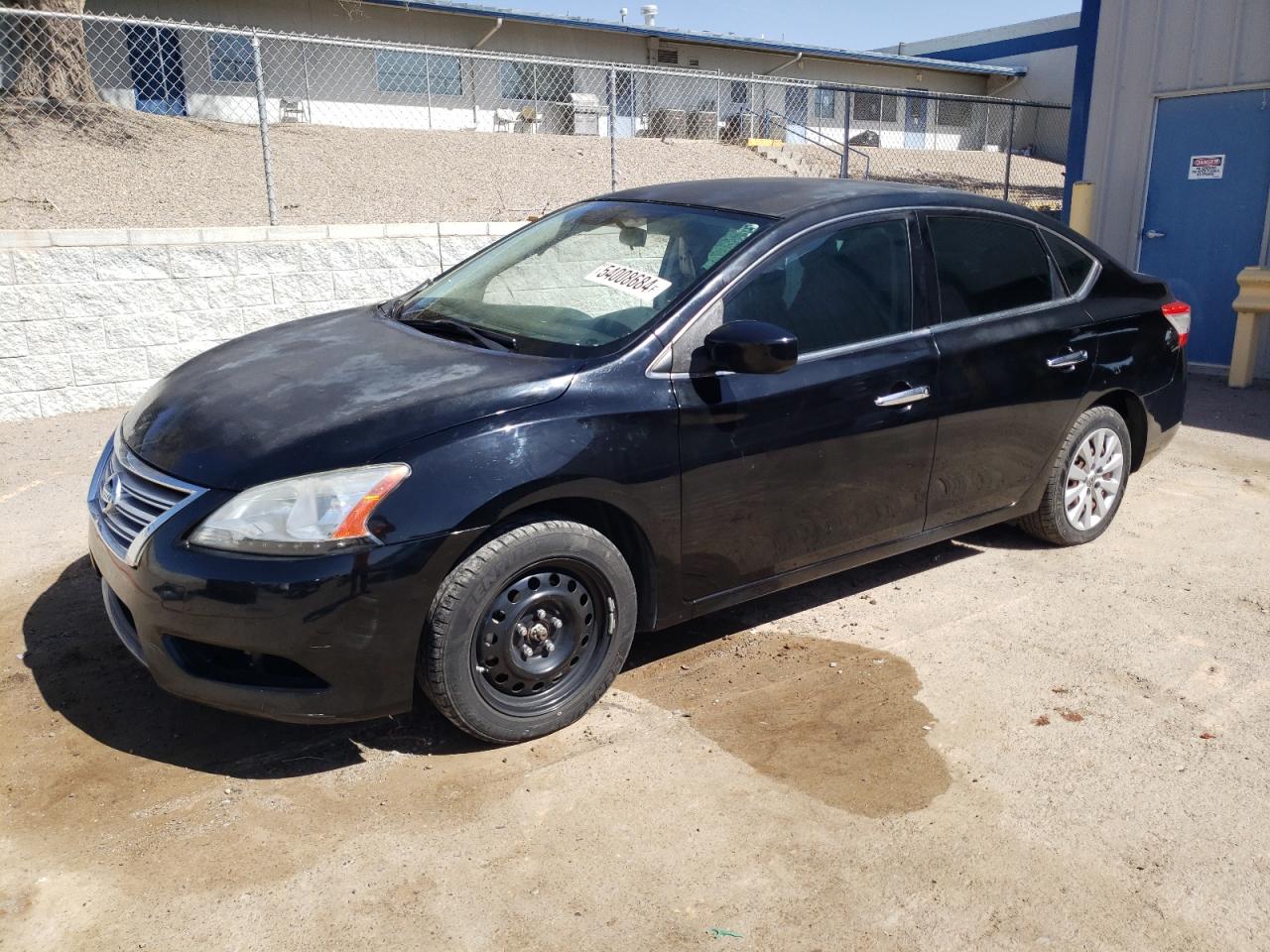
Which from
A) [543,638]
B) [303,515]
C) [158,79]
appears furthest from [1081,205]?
[158,79]

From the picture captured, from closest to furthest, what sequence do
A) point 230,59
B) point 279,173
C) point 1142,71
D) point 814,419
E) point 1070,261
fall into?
point 814,419, point 1070,261, point 1142,71, point 279,173, point 230,59

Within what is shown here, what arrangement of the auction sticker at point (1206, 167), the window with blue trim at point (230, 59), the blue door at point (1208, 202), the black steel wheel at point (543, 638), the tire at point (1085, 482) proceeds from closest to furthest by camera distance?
the black steel wheel at point (543, 638), the tire at point (1085, 482), the blue door at point (1208, 202), the auction sticker at point (1206, 167), the window with blue trim at point (230, 59)

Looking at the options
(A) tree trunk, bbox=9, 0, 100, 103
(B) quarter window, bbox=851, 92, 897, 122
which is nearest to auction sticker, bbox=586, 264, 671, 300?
(A) tree trunk, bbox=9, 0, 100, 103

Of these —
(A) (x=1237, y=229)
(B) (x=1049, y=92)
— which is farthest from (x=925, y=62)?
(A) (x=1237, y=229)

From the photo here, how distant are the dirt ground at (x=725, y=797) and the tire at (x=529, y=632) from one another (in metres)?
0.16

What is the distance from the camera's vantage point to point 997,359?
4.46 meters

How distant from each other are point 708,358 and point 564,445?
641mm

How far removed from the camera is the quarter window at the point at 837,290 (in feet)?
12.6

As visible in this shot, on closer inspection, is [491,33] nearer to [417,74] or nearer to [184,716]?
[417,74]

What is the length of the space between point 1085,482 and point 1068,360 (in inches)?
28.8

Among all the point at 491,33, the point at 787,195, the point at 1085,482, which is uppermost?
the point at 491,33

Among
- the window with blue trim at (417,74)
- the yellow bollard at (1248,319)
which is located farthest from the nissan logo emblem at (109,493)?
the window with blue trim at (417,74)

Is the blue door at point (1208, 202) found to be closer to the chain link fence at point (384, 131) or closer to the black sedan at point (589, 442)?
the chain link fence at point (384, 131)

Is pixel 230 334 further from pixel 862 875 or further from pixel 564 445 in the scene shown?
pixel 862 875
